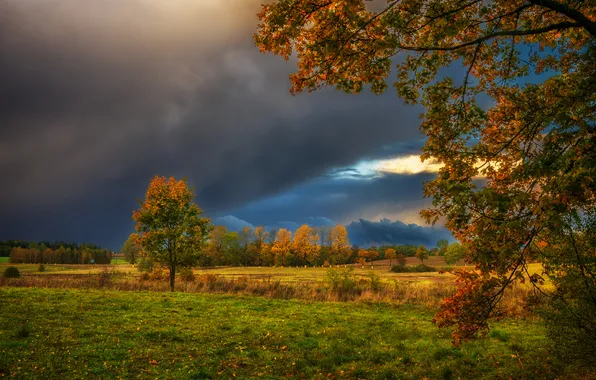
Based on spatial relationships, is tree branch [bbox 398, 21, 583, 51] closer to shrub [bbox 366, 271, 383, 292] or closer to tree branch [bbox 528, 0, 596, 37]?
tree branch [bbox 528, 0, 596, 37]

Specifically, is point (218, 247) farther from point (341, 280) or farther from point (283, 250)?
point (341, 280)

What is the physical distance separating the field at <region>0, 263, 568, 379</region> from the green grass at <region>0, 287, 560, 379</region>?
1.4 inches

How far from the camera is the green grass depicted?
8.93 m

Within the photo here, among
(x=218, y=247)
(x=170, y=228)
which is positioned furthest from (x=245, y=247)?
(x=170, y=228)

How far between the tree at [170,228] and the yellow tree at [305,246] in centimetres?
8397

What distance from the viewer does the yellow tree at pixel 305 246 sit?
111m

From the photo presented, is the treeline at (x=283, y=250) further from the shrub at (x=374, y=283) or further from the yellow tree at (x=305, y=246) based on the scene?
the shrub at (x=374, y=283)

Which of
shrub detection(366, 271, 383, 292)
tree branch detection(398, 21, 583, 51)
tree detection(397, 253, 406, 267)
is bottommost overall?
tree detection(397, 253, 406, 267)

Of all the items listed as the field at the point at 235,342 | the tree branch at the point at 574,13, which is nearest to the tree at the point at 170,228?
the field at the point at 235,342

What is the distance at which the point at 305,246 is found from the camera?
11188cm

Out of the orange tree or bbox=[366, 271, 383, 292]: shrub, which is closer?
the orange tree

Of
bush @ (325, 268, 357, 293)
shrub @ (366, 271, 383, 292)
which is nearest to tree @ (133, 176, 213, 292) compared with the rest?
bush @ (325, 268, 357, 293)

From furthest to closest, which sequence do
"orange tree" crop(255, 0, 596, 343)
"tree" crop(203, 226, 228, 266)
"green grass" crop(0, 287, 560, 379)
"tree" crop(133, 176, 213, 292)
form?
1. "tree" crop(203, 226, 228, 266)
2. "tree" crop(133, 176, 213, 292)
3. "green grass" crop(0, 287, 560, 379)
4. "orange tree" crop(255, 0, 596, 343)

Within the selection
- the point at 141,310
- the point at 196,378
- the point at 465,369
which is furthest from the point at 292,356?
the point at 141,310
